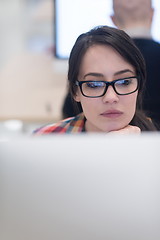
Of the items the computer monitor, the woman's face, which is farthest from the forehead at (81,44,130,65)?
the computer monitor

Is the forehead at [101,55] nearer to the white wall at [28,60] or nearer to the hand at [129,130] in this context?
the hand at [129,130]

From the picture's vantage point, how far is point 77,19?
496 millimetres

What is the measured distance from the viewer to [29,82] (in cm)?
105

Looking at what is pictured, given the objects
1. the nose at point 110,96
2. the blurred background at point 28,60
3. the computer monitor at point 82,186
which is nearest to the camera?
the computer monitor at point 82,186

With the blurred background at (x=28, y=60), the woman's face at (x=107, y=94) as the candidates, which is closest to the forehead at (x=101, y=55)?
the woman's face at (x=107, y=94)

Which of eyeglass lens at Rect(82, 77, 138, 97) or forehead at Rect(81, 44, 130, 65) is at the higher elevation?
forehead at Rect(81, 44, 130, 65)

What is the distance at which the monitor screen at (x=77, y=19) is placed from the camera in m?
0.38

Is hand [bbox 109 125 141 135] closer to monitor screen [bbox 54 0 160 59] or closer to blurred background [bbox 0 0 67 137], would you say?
monitor screen [bbox 54 0 160 59]

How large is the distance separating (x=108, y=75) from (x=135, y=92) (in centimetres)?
3

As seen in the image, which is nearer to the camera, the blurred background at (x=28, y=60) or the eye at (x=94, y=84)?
the eye at (x=94, y=84)

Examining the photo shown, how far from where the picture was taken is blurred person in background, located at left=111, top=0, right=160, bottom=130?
35cm

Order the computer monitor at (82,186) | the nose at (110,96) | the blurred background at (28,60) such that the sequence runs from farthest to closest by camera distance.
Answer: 1. the blurred background at (28,60)
2. the nose at (110,96)
3. the computer monitor at (82,186)

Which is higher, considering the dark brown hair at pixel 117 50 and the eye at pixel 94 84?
the dark brown hair at pixel 117 50

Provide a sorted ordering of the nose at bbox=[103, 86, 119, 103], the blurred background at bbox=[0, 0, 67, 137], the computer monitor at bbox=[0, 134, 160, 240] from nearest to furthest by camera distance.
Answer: the computer monitor at bbox=[0, 134, 160, 240] → the nose at bbox=[103, 86, 119, 103] → the blurred background at bbox=[0, 0, 67, 137]
